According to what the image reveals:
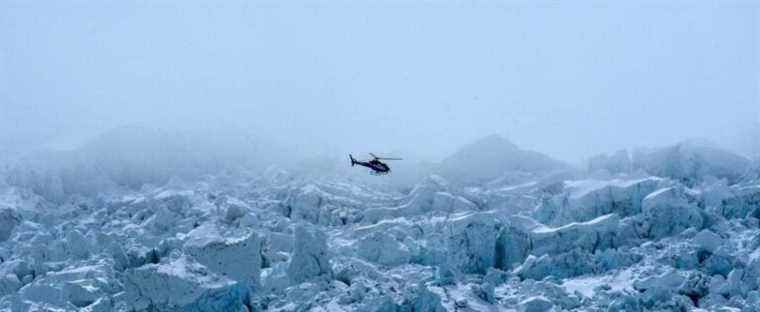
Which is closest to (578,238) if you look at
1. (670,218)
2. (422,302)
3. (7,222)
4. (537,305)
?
(670,218)

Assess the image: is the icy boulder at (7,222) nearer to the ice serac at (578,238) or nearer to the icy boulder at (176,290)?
the icy boulder at (176,290)

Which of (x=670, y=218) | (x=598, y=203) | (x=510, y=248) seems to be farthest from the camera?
(x=598, y=203)

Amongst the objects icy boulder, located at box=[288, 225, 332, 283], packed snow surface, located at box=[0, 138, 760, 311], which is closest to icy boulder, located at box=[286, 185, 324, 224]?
packed snow surface, located at box=[0, 138, 760, 311]

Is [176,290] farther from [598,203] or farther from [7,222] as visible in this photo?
[598,203]

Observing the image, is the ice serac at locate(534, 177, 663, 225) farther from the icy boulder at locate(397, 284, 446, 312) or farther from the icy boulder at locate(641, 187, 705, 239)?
the icy boulder at locate(397, 284, 446, 312)

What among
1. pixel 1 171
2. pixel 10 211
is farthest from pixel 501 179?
pixel 1 171

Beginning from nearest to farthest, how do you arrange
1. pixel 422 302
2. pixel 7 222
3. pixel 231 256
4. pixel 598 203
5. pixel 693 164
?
pixel 422 302 < pixel 231 256 < pixel 598 203 < pixel 7 222 < pixel 693 164

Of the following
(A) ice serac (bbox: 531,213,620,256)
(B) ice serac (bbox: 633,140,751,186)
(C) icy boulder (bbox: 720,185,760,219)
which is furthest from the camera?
(B) ice serac (bbox: 633,140,751,186)
